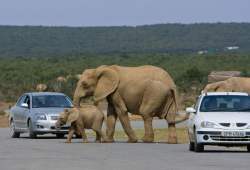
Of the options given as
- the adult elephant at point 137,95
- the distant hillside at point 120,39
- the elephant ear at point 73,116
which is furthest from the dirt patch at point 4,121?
the distant hillside at point 120,39

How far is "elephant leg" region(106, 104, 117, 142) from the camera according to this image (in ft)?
105

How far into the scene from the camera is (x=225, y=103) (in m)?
26.9

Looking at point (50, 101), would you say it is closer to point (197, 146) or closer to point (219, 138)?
point (197, 146)

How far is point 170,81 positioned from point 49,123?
13.5 feet

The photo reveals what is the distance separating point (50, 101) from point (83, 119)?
161 inches

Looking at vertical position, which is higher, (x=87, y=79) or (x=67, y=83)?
(x=87, y=79)

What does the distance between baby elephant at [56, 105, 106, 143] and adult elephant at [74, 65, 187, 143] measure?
569 millimetres

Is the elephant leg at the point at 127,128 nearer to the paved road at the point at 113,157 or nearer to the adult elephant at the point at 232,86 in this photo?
the paved road at the point at 113,157

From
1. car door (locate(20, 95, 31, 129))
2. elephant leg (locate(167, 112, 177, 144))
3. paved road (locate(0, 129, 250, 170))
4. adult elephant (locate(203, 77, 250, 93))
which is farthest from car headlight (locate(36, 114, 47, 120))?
adult elephant (locate(203, 77, 250, 93))

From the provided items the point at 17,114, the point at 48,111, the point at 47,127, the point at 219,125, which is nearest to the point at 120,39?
the point at 17,114

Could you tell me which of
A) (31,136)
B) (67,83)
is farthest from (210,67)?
(31,136)

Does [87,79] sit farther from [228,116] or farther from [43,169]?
[43,169]

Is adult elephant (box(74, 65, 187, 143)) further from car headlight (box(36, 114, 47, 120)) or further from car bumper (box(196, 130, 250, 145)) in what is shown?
car bumper (box(196, 130, 250, 145))

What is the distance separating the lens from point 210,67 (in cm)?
10719
